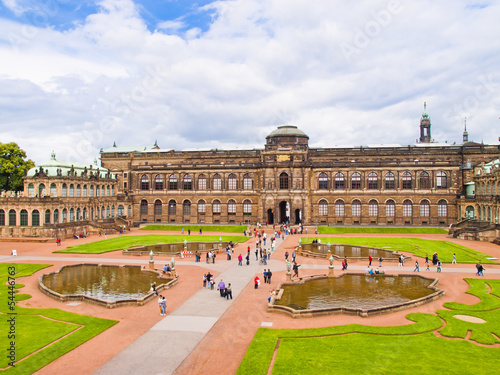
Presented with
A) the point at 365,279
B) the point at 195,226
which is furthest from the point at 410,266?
the point at 195,226

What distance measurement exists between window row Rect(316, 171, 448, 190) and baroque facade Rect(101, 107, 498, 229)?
198 mm

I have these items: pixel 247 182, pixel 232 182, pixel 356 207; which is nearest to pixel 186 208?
pixel 232 182

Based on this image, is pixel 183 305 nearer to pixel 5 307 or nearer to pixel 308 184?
pixel 5 307

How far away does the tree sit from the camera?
7644 cm

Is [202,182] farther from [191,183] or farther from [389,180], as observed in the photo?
[389,180]

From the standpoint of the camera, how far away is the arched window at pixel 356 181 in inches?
3380

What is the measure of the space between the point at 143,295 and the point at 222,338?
447 inches

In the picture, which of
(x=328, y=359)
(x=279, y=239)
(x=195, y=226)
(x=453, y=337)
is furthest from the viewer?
(x=195, y=226)

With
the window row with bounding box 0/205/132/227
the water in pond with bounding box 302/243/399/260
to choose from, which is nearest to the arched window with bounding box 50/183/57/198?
the window row with bounding box 0/205/132/227

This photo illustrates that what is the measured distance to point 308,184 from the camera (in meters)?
86.9

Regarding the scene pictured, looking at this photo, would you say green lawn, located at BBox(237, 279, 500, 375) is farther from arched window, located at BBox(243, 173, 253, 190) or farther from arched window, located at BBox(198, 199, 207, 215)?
arched window, located at BBox(198, 199, 207, 215)

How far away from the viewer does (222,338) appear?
22797 millimetres

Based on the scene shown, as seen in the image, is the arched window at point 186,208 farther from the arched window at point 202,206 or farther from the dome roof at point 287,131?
the dome roof at point 287,131

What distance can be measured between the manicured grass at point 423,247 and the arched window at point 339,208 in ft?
66.9
